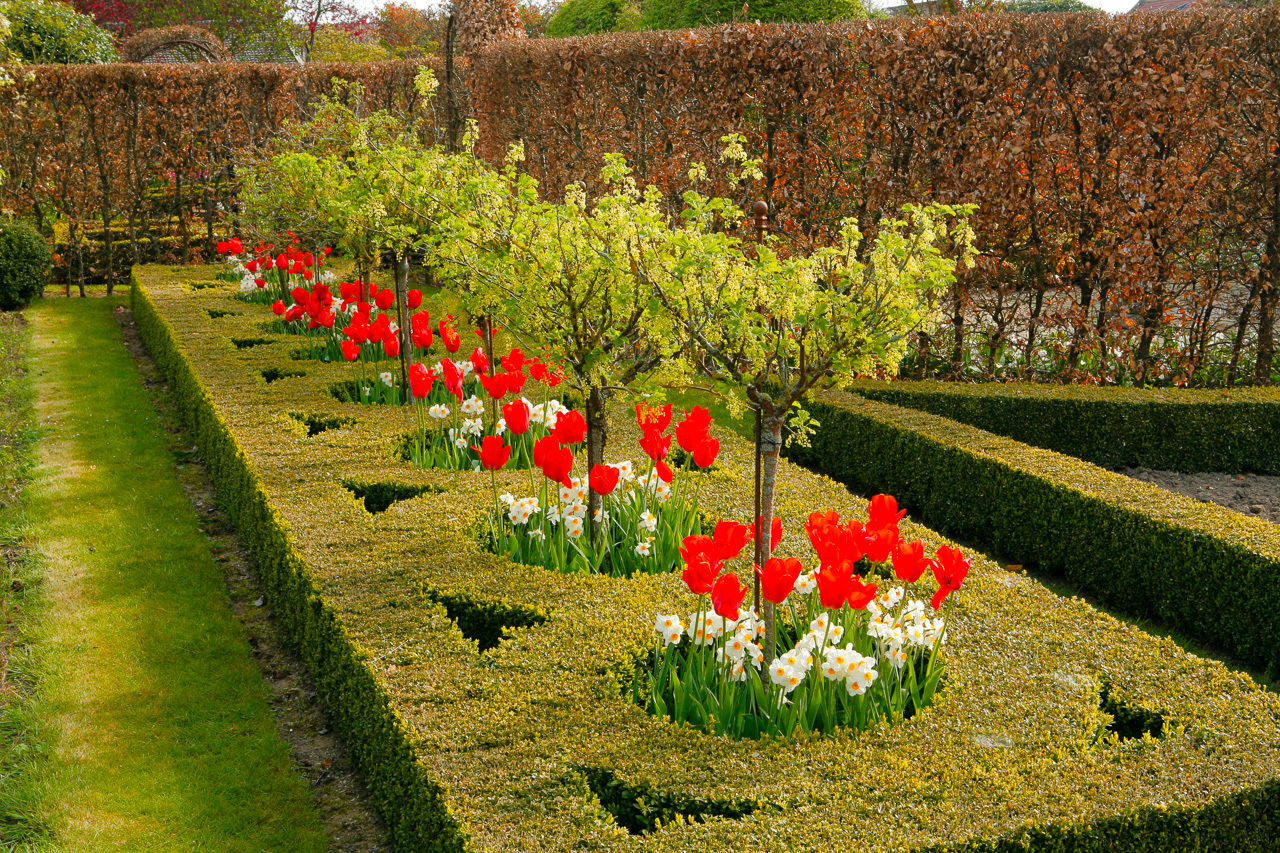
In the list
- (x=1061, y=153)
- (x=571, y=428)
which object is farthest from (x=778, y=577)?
(x=1061, y=153)

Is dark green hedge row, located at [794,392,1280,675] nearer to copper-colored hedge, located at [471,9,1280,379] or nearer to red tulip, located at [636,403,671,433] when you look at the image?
copper-colored hedge, located at [471,9,1280,379]

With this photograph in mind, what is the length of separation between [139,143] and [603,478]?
14.6 meters

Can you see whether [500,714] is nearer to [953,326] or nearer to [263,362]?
[263,362]

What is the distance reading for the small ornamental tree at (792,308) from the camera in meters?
3.50

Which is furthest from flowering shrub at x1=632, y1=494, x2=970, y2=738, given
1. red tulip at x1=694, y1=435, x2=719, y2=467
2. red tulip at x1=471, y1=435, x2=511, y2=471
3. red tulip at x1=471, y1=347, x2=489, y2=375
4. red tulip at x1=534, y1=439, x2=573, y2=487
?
red tulip at x1=471, y1=347, x2=489, y2=375

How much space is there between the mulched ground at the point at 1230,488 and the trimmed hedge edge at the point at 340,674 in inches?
226

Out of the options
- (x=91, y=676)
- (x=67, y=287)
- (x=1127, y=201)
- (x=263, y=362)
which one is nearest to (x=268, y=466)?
(x=91, y=676)

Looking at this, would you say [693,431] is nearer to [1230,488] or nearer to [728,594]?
[728,594]

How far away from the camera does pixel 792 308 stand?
346 centimetres

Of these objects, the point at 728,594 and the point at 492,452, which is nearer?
the point at 728,594

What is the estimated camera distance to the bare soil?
152 inches

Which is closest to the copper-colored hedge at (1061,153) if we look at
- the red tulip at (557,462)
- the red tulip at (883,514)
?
the red tulip at (557,462)

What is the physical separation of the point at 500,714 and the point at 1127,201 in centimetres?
730

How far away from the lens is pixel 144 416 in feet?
30.7
